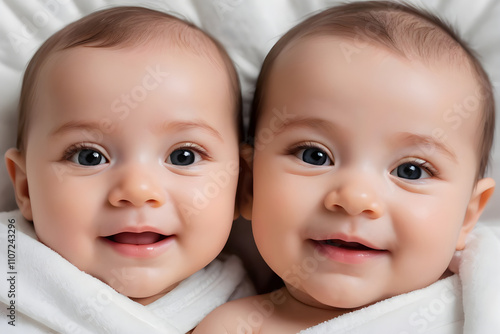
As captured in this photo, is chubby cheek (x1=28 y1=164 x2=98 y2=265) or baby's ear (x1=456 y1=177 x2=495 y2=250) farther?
baby's ear (x1=456 y1=177 x2=495 y2=250)

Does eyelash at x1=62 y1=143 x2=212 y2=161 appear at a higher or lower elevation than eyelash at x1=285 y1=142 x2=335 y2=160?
lower

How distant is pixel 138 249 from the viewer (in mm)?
1330

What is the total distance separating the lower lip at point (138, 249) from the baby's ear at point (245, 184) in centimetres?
25

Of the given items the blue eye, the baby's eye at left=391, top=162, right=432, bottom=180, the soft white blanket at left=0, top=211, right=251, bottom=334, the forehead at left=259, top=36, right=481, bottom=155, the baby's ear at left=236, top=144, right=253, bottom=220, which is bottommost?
the soft white blanket at left=0, top=211, right=251, bottom=334

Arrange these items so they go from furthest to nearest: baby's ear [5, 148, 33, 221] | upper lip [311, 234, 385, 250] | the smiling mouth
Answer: baby's ear [5, 148, 33, 221] < the smiling mouth < upper lip [311, 234, 385, 250]

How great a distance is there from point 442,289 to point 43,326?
85 cm

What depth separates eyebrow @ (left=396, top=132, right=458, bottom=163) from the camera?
1.27 m

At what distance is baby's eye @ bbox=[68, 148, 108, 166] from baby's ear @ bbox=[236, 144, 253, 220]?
341 millimetres

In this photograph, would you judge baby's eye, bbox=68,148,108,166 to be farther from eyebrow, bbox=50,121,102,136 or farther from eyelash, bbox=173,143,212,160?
eyelash, bbox=173,143,212,160

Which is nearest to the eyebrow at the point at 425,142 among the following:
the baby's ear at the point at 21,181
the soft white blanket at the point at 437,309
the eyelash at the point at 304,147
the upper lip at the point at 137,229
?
the eyelash at the point at 304,147

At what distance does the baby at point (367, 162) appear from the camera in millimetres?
1268

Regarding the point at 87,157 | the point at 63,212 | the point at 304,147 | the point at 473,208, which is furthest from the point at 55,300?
the point at 473,208

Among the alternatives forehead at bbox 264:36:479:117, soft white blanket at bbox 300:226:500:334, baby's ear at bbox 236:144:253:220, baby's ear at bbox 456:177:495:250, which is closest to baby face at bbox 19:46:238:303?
baby's ear at bbox 236:144:253:220

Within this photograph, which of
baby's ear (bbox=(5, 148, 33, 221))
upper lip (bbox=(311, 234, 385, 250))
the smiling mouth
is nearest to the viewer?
upper lip (bbox=(311, 234, 385, 250))
